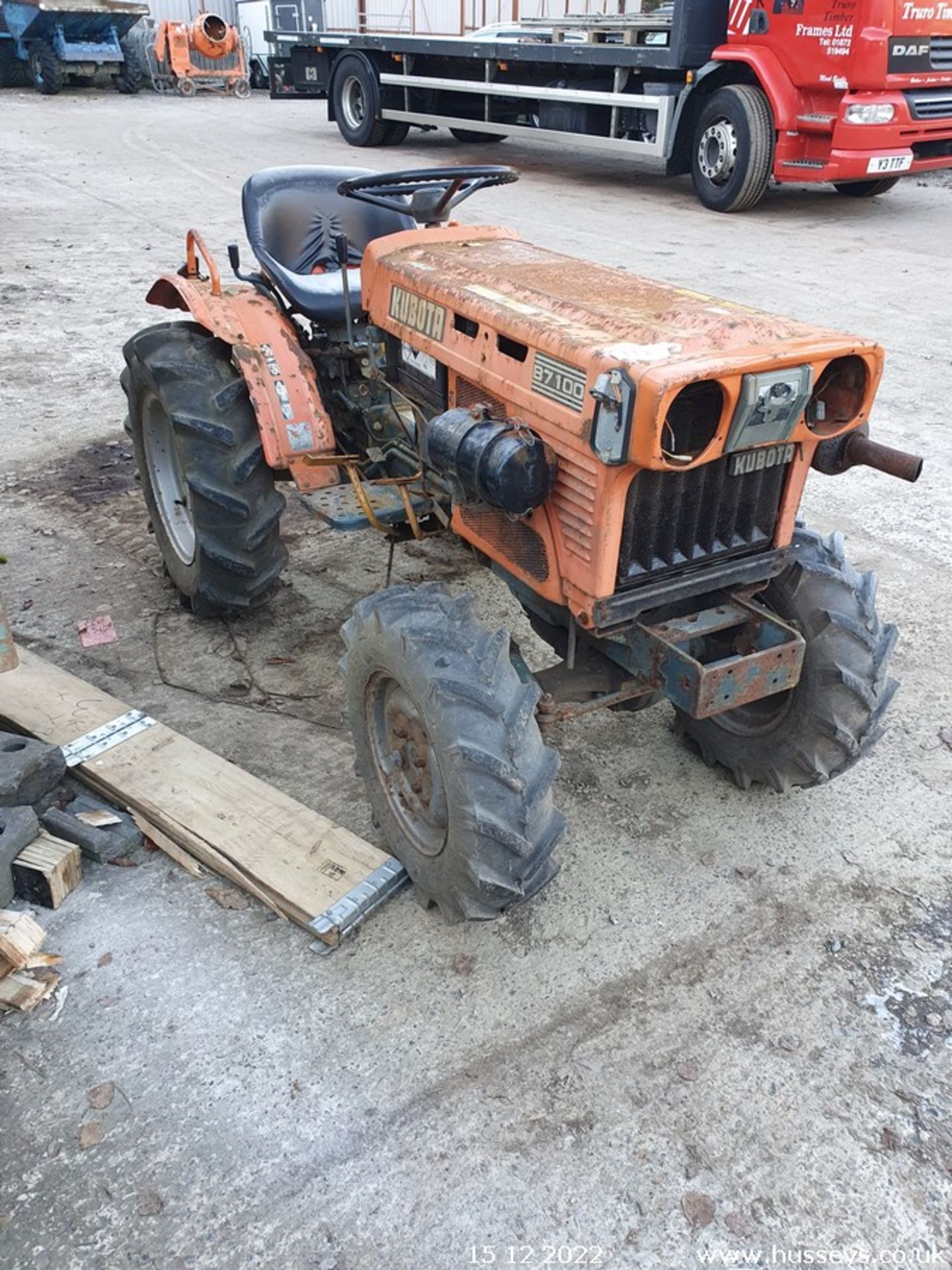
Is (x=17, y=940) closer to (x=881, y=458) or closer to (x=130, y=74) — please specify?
(x=881, y=458)

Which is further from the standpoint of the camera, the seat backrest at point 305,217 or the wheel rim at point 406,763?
the seat backrest at point 305,217

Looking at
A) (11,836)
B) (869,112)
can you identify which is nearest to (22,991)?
(11,836)

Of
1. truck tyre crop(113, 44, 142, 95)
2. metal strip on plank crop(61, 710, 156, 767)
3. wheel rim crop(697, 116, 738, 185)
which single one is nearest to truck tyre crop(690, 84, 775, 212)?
wheel rim crop(697, 116, 738, 185)

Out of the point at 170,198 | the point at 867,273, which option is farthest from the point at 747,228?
the point at 170,198

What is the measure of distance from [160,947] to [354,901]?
1.65 feet

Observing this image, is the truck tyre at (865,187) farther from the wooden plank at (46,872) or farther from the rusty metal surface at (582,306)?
the wooden plank at (46,872)

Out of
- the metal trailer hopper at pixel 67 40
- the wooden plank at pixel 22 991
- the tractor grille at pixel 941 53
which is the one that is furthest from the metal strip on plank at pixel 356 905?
the metal trailer hopper at pixel 67 40

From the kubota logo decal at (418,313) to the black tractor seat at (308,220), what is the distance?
0.95 meters

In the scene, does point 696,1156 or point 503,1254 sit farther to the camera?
point 696,1156

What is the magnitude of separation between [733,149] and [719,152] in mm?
295

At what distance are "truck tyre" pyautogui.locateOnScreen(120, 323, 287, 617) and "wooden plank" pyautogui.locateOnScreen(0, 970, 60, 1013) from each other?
1618 millimetres

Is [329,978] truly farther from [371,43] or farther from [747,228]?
[371,43]

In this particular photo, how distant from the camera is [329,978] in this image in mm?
2525

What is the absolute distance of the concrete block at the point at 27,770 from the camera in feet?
9.30
